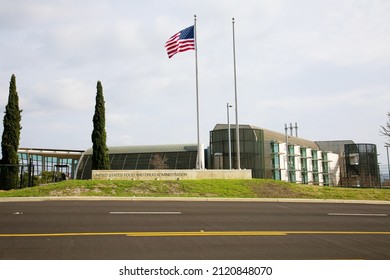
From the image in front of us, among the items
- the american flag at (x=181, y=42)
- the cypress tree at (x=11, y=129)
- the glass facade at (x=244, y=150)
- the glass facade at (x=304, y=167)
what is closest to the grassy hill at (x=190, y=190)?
the american flag at (x=181, y=42)

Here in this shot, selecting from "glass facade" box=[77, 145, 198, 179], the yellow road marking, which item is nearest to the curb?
the yellow road marking

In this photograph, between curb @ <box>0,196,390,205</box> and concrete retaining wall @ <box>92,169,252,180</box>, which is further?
concrete retaining wall @ <box>92,169,252,180</box>

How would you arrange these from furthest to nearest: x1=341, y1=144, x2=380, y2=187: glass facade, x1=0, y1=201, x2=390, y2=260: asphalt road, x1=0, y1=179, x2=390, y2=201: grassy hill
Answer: x1=341, y1=144, x2=380, y2=187: glass facade, x1=0, y1=179, x2=390, y2=201: grassy hill, x1=0, y1=201, x2=390, y2=260: asphalt road

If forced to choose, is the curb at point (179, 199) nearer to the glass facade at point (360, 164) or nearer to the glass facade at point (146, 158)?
the glass facade at point (146, 158)

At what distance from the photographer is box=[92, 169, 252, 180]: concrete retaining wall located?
84.7 feet

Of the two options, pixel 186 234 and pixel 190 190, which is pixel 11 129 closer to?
pixel 190 190

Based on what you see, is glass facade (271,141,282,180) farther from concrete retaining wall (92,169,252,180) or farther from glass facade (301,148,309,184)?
concrete retaining wall (92,169,252,180)

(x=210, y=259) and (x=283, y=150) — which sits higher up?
(x=283, y=150)

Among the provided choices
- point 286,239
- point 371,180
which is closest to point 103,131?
point 286,239

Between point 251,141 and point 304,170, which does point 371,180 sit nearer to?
point 304,170

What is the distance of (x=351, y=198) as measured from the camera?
20.2 m

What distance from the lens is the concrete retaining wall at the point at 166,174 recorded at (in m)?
25.8

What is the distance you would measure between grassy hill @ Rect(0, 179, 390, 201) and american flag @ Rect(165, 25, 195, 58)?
9.55 m
